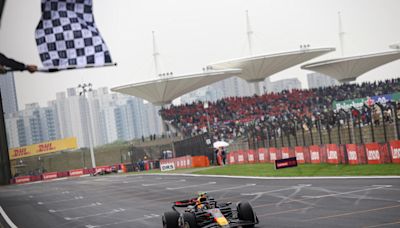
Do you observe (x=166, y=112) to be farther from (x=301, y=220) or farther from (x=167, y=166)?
(x=301, y=220)

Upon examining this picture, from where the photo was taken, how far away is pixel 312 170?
1261 inches

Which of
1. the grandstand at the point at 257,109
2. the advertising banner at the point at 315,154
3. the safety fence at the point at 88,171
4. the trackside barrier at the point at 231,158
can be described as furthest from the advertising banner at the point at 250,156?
the safety fence at the point at 88,171

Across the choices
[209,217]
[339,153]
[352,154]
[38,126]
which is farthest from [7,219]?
[38,126]

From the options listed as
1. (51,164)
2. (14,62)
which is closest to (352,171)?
(14,62)

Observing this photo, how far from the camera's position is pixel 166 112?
7750cm

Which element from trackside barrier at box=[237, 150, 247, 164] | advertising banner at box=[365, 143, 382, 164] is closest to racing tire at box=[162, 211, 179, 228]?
advertising banner at box=[365, 143, 382, 164]

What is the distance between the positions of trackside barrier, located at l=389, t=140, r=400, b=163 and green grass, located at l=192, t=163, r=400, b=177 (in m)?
0.30

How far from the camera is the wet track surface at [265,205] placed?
15.7 meters

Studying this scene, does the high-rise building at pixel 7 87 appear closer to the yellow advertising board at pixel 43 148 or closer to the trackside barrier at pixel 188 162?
the trackside barrier at pixel 188 162

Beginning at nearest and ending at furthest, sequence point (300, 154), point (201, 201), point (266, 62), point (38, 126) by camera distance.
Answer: point (201, 201), point (300, 154), point (266, 62), point (38, 126)

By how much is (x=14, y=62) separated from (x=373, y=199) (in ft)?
40.5

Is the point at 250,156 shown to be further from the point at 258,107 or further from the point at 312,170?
the point at 258,107

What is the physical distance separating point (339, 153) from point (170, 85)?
49.9 metres

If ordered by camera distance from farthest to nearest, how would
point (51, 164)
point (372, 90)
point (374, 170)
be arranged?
point (51, 164)
point (372, 90)
point (374, 170)
